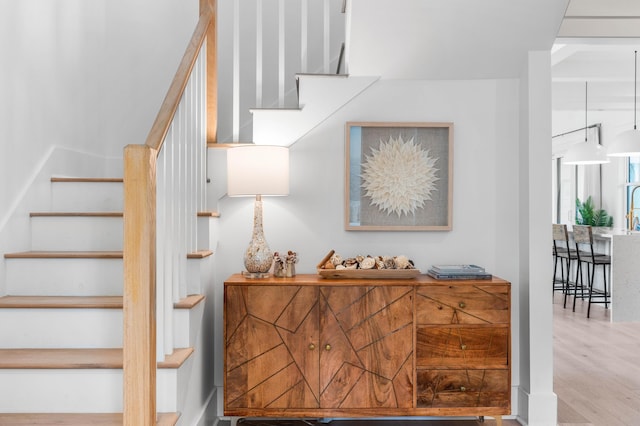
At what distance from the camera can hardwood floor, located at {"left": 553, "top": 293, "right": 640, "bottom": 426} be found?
3072mm

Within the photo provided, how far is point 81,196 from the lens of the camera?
305 centimetres

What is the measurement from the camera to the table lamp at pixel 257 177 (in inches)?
107

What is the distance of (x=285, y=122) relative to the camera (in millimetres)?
3004

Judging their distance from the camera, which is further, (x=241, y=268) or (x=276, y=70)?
(x=276, y=70)

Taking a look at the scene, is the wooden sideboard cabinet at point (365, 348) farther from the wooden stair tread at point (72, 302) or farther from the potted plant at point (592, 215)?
the potted plant at point (592, 215)

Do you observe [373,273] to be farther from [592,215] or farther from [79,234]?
[592,215]

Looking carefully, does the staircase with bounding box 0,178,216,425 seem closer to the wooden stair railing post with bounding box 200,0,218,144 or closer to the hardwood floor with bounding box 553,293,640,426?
the wooden stair railing post with bounding box 200,0,218,144

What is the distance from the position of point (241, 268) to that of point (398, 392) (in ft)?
3.82

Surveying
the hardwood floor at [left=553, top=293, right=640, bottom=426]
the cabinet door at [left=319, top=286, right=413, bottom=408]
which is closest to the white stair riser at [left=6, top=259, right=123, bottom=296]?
the cabinet door at [left=319, top=286, right=413, bottom=408]

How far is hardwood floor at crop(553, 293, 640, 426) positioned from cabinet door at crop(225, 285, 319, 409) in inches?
62.5

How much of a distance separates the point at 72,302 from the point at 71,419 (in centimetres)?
54

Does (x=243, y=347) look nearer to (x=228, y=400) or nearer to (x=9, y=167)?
(x=228, y=400)

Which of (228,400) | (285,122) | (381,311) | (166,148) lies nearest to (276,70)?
(285,122)

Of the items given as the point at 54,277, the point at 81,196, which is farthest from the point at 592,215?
the point at 54,277
